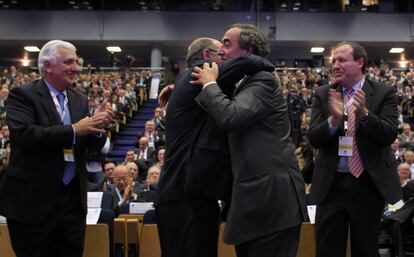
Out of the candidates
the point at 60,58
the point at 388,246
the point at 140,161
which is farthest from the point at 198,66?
the point at 140,161

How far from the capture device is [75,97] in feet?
10.5

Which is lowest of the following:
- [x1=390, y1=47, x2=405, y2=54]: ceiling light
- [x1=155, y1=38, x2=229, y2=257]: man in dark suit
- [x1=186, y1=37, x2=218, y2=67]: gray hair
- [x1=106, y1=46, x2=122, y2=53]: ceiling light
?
[x1=155, y1=38, x2=229, y2=257]: man in dark suit

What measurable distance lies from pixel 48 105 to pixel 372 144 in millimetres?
1748

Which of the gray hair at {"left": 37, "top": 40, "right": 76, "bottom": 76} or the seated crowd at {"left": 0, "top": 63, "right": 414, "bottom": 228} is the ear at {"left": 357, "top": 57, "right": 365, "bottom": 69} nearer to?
the seated crowd at {"left": 0, "top": 63, "right": 414, "bottom": 228}

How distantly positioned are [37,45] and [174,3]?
20.1 ft

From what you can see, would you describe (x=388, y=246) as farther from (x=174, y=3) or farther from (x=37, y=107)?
(x=174, y=3)

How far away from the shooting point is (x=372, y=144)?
300cm

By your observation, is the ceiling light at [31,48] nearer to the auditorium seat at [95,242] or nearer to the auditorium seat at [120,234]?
the auditorium seat at [120,234]

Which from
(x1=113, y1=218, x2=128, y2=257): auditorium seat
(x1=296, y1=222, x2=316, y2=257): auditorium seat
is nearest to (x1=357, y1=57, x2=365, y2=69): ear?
(x1=296, y1=222, x2=316, y2=257): auditorium seat

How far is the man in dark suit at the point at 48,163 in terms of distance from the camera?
9.29 feet

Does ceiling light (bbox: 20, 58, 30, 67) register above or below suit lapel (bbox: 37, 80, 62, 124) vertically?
above

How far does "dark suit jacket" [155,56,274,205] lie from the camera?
248 centimetres

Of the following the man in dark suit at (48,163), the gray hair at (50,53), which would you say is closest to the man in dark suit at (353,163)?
the man in dark suit at (48,163)

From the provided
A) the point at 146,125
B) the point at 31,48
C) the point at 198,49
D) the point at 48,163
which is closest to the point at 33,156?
the point at 48,163
